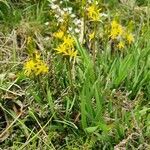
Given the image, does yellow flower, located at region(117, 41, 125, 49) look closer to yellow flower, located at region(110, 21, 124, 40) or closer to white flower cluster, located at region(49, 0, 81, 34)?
yellow flower, located at region(110, 21, 124, 40)

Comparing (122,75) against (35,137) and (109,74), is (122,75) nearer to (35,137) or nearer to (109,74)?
(109,74)

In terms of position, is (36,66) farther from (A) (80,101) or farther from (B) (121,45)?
(B) (121,45)

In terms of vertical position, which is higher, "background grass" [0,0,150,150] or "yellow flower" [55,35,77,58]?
"yellow flower" [55,35,77,58]

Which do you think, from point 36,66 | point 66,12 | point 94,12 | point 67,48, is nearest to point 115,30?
point 94,12

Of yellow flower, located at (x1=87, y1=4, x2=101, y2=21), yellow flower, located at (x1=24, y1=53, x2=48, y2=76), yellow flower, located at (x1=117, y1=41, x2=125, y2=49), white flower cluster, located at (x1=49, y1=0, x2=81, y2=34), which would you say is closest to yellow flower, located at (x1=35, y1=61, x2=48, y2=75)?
yellow flower, located at (x1=24, y1=53, x2=48, y2=76)

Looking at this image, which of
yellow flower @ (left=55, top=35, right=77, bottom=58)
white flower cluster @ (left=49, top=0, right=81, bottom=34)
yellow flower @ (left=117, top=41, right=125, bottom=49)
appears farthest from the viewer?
white flower cluster @ (left=49, top=0, right=81, bottom=34)

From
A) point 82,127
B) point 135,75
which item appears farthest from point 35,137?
point 135,75

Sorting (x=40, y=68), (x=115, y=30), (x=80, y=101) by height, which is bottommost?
(x=80, y=101)

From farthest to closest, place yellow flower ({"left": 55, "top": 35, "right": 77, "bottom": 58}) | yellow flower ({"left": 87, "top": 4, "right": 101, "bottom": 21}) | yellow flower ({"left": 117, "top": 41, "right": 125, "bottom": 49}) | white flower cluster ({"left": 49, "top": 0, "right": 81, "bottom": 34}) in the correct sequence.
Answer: white flower cluster ({"left": 49, "top": 0, "right": 81, "bottom": 34}) < yellow flower ({"left": 117, "top": 41, "right": 125, "bottom": 49}) < yellow flower ({"left": 87, "top": 4, "right": 101, "bottom": 21}) < yellow flower ({"left": 55, "top": 35, "right": 77, "bottom": 58})

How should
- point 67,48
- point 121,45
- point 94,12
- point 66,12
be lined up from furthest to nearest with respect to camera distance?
point 66,12 → point 121,45 → point 94,12 → point 67,48
